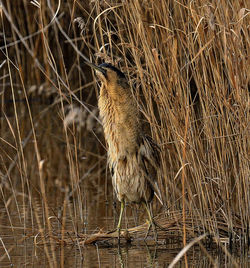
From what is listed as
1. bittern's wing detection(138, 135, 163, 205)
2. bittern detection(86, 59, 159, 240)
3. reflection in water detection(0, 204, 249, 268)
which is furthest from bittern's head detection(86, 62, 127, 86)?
reflection in water detection(0, 204, 249, 268)

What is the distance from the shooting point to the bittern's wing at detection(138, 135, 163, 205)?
3797mm

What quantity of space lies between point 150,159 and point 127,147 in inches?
5.2

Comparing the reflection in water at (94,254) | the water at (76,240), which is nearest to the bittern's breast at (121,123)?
the water at (76,240)

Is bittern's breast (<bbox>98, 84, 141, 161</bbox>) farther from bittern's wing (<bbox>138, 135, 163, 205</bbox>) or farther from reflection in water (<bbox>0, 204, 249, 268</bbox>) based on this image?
reflection in water (<bbox>0, 204, 249, 268</bbox>)

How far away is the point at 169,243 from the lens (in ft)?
12.7

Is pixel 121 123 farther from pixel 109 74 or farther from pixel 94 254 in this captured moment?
pixel 94 254

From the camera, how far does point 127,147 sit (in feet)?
12.4

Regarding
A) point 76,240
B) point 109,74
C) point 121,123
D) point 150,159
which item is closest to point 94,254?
point 76,240

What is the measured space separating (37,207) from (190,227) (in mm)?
1239

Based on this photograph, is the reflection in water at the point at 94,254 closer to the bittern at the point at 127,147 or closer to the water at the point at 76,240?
the water at the point at 76,240

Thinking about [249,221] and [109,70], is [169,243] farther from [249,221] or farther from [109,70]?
[109,70]

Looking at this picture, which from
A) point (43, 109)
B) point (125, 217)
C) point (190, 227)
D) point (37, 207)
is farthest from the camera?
point (43, 109)

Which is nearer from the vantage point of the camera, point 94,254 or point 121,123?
point 94,254

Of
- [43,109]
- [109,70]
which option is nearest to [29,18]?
[43,109]
